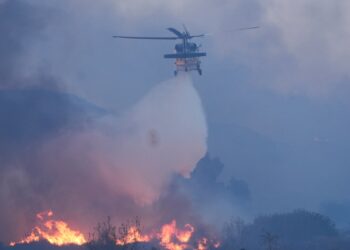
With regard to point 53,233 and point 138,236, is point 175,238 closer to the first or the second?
point 138,236

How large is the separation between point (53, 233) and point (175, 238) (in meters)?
17.9

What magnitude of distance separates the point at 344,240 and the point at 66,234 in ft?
144

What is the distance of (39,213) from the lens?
12206 cm

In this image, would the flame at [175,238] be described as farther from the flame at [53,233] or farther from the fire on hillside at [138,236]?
the flame at [53,233]

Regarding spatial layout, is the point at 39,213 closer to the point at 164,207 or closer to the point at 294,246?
the point at 164,207

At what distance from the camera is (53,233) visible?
376 feet

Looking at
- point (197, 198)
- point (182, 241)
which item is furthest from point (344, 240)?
point (197, 198)

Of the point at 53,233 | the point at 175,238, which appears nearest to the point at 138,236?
the point at 175,238

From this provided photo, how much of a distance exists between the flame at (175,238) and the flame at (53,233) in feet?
26.6

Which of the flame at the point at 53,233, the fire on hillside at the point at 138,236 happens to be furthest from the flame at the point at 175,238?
the flame at the point at 53,233

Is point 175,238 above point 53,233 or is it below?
below

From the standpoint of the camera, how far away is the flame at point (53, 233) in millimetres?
111188

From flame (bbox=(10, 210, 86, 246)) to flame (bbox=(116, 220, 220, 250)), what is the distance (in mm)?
8094

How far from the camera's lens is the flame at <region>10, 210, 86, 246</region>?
111188 mm
